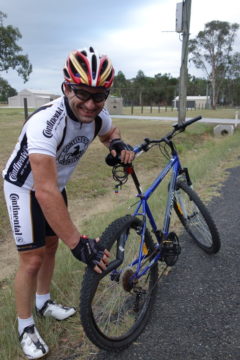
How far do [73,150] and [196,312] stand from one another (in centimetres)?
162

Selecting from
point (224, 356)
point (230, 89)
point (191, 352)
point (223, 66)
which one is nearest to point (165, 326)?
point (191, 352)

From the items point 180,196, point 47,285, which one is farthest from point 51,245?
point 180,196

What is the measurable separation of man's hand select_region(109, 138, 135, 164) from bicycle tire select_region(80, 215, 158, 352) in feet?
1.60

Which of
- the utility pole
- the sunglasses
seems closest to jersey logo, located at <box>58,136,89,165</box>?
the sunglasses

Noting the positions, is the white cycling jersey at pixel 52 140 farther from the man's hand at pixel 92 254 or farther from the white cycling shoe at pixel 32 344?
the white cycling shoe at pixel 32 344

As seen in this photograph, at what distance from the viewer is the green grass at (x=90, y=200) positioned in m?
2.41

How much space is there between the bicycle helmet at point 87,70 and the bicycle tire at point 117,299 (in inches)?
38.0

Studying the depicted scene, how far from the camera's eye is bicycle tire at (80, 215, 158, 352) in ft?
6.80

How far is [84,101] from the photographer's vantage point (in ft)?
6.85

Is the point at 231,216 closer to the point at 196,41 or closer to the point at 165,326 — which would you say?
the point at 165,326

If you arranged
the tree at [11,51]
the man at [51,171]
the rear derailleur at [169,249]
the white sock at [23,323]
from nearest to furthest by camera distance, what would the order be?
the man at [51,171]
the white sock at [23,323]
the rear derailleur at [169,249]
the tree at [11,51]

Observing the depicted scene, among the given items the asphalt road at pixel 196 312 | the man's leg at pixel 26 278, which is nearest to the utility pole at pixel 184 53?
the asphalt road at pixel 196 312

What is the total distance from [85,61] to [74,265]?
207 cm

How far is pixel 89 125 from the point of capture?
2.39m
